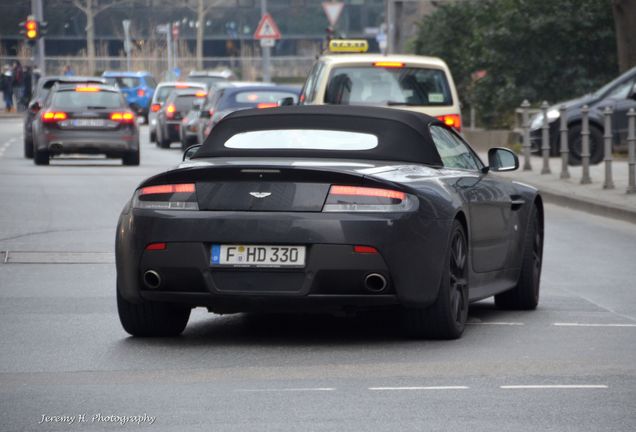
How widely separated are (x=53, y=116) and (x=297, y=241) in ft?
69.8

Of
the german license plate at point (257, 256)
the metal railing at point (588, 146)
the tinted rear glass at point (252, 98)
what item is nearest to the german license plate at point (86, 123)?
the tinted rear glass at point (252, 98)

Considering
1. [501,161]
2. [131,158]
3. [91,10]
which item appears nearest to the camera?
[501,161]

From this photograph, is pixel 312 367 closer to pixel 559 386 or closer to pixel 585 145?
pixel 559 386

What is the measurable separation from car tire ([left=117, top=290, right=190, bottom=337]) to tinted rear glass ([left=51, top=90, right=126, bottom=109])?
20.4 metres

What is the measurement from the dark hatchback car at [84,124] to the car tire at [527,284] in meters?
Result: 19.0

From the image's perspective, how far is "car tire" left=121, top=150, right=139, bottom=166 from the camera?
98.6ft

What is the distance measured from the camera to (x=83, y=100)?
96.8 ft

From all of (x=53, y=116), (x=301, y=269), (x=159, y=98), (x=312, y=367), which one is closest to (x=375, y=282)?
(x=301, y=269)

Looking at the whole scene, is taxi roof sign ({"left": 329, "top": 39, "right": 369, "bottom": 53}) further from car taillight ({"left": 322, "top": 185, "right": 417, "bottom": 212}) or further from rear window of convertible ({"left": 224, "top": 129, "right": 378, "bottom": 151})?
car taillight ({"left": 322, "top": 185, "right": 417, "bottom": 212})

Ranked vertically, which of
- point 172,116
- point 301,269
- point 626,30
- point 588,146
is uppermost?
point 626,30

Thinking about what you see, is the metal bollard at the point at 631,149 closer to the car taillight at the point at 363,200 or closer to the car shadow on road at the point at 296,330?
the car shadow on road at the point at 296,330

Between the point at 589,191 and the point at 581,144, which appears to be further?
the point at 581,144

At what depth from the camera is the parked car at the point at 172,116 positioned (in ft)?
130

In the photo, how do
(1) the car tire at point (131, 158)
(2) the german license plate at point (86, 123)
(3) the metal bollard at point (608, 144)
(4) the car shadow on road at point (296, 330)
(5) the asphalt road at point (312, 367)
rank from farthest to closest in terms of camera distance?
1. (1) the car tire at point (131, 158)
2. (2) the german license plate at point (86, 123)
3. (3) the metal bollard at point (608, 144)
4. (4) the car shadow on road at point (296, 330)
5. (5) the asphalt road at point (312, 367)
